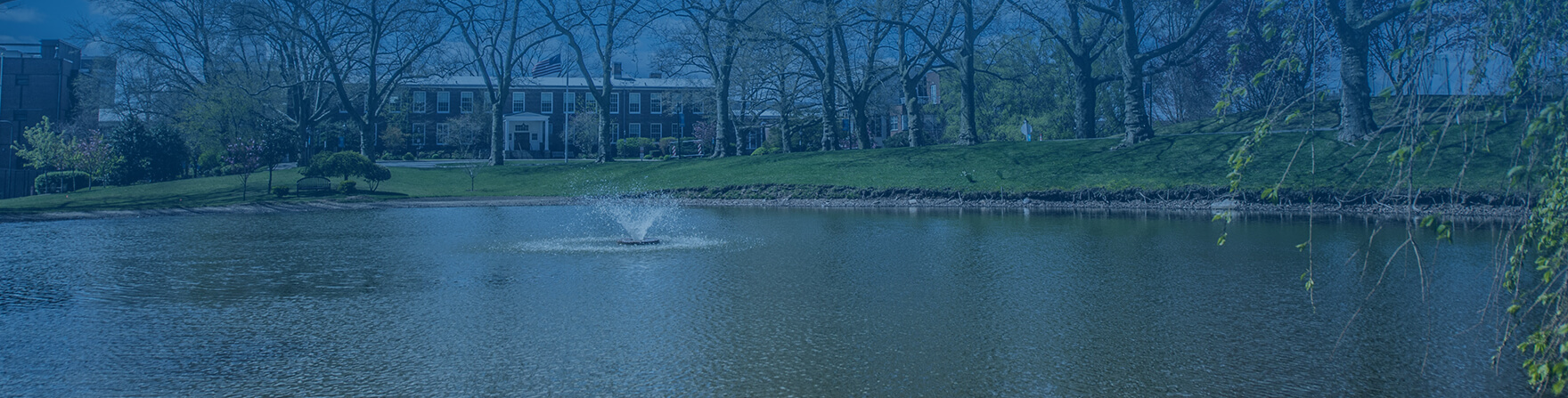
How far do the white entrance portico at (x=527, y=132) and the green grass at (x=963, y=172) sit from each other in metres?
25.5

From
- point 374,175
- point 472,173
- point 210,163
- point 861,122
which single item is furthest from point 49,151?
point 861,122

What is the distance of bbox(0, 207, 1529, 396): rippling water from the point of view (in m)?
6.88

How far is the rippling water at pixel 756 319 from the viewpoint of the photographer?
271 inches

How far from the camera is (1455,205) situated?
21.7 metres

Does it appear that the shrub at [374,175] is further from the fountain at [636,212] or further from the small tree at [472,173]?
the fountain at [636,212]

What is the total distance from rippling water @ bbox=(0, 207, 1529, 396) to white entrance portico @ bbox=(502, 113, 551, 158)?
5357 cm

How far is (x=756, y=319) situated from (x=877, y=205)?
21173 millimetres

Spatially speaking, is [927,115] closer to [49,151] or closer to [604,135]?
[604,135]

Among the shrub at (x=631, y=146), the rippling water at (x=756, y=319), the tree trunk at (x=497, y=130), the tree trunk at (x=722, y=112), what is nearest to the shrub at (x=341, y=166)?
the tree trunk at (x=497, y=130)

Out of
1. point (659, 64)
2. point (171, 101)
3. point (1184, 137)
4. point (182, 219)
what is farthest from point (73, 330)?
point (171, 101)

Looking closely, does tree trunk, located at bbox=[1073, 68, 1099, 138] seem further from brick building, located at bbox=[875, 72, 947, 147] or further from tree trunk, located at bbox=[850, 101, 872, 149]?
brick building, located at bbox=[875, 72, 947, 147]

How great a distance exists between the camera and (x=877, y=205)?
30.2m

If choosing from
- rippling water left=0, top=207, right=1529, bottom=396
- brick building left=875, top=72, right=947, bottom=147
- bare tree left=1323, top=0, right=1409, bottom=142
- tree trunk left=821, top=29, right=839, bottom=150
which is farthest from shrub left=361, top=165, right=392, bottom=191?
brick building left=875, top=72, right=947, bottom=147

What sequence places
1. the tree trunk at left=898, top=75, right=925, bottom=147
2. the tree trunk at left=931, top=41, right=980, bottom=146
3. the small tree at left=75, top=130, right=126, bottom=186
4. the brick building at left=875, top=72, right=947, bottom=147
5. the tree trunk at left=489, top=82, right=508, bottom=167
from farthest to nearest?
1. the brick building at left=875, top=72, right=947, bottom=147
2. the tree trunk at left=489, top=82, right=508, bottom=167
3. the tree trunk at left=898, top=75, right=925, bottom=147
4. the small tree at left=75, top=130, right=126, bottom=186
5. the tree trunk at left=931, top=41, right=980, bottom=146
